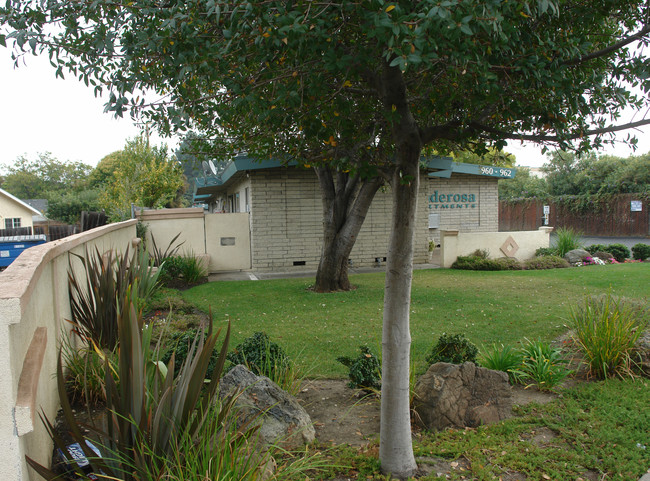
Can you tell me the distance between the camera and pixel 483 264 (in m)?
15.5

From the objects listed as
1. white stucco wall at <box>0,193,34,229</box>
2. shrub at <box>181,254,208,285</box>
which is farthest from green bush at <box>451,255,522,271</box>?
white stucco wall at <box>0,193,34,229</box>

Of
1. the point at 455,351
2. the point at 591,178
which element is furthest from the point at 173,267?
the point at 591,178

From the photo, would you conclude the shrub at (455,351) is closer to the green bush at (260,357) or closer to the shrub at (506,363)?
the shrub at (506,363)

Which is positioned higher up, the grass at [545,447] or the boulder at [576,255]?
the boulder at [576,255]

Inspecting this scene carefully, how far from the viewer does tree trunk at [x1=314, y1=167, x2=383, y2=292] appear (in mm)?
11477

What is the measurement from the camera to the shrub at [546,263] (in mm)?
15781

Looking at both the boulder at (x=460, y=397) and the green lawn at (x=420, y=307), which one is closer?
the boulder at (x=460, y=397)

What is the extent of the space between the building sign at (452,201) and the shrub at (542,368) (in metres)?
13.8

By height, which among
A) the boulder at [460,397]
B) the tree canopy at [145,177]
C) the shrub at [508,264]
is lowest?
the boulder at [460,397]

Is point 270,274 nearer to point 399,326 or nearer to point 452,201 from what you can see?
point 452,201

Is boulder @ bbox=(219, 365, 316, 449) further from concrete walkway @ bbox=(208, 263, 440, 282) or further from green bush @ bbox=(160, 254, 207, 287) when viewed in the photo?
concrete walkway @ bbox=(208, 263, 440, 282)

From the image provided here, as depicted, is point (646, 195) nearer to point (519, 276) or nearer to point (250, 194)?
point (519, 276)

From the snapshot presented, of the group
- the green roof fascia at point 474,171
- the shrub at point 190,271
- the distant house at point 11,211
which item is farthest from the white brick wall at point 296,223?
the distant house at point 11,211

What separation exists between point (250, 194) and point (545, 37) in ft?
40.7
